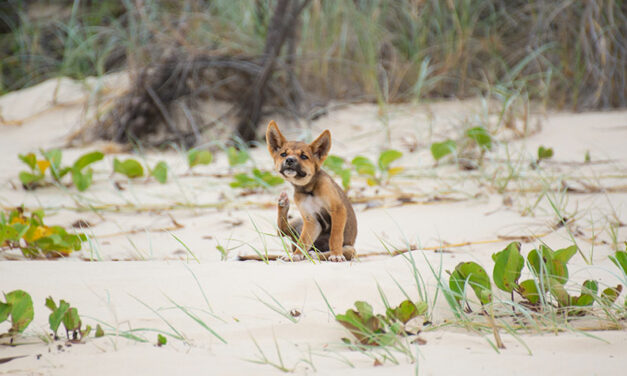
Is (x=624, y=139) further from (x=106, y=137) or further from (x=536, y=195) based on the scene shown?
(x=106, y=137)

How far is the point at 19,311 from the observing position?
1.97 meters

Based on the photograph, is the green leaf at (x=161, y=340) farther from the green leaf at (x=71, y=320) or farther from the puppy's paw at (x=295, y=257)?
the puppy's paw at (x=295, y=257)

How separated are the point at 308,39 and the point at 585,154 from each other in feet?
11.3

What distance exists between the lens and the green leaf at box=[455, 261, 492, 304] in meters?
2.15

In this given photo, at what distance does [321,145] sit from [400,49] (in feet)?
16.0

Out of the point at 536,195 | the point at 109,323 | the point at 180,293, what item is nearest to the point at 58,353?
the point at 109,323

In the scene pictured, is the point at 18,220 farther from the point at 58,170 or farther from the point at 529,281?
the point at 529,281

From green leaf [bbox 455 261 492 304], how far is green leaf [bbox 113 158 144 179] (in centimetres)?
330

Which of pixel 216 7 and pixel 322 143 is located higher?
pixel 216 7

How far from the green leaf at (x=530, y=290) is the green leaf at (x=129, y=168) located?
3456mm

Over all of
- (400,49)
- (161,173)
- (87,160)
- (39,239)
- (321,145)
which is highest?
(400,49)

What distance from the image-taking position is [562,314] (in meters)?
2.12

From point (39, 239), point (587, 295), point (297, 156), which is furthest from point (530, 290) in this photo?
point (39, 239)

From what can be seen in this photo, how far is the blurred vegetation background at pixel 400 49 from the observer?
20.6ft
